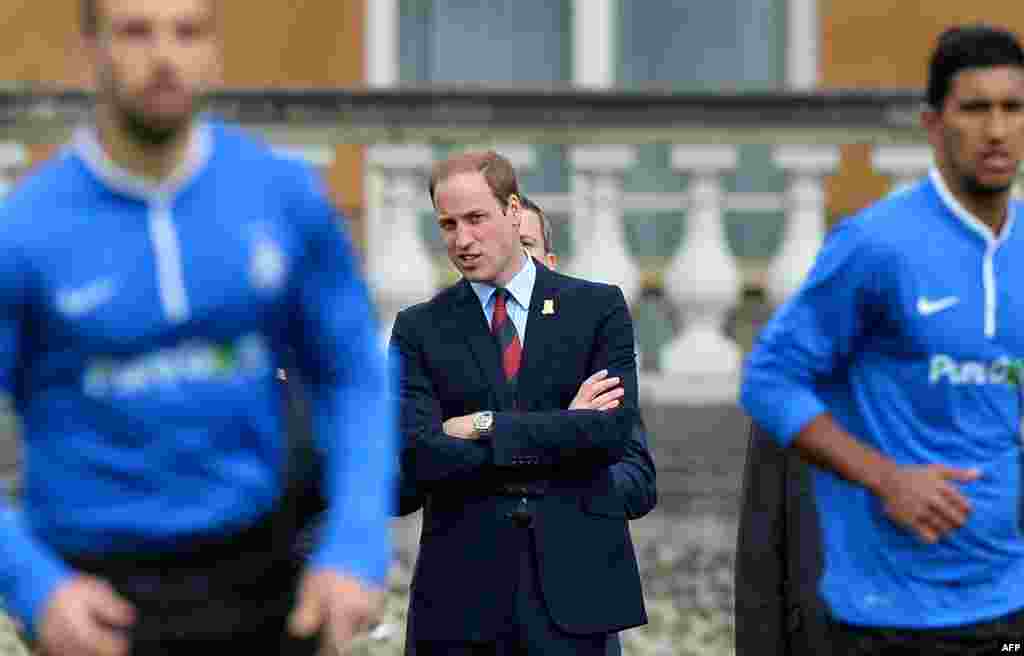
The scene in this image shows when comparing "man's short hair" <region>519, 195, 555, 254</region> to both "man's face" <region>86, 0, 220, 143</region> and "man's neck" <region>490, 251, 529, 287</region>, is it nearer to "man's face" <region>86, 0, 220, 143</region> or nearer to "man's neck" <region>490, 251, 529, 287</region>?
"man's neck" <region>490, 251, 529, 287</region>

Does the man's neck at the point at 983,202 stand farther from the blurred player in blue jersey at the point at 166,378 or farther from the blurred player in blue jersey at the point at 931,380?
the blurred player in blue jersey at the point at 166,378

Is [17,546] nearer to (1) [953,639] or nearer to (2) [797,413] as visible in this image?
(2) [797,413]

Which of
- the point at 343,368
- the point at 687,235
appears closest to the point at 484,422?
the point at 343,368

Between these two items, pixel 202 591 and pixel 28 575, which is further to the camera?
pixel 202 591

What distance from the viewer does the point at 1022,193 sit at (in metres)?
10.1

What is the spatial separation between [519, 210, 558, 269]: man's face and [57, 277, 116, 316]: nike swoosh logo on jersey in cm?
300

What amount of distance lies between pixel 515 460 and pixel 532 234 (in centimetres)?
87

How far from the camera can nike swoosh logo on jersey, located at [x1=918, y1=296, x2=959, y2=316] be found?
189 inches

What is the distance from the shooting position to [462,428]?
6207 mm

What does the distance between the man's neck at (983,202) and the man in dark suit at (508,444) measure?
4.87 ft

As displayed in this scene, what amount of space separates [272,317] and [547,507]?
7.90 ft

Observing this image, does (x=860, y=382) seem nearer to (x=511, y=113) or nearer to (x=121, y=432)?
(x=121, y=432)

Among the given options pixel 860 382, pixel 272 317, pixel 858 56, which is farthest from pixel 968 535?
pixel 858 56

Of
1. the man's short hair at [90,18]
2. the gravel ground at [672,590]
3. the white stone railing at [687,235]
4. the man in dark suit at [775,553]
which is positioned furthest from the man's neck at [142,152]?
the white stone railing at [687,235]
